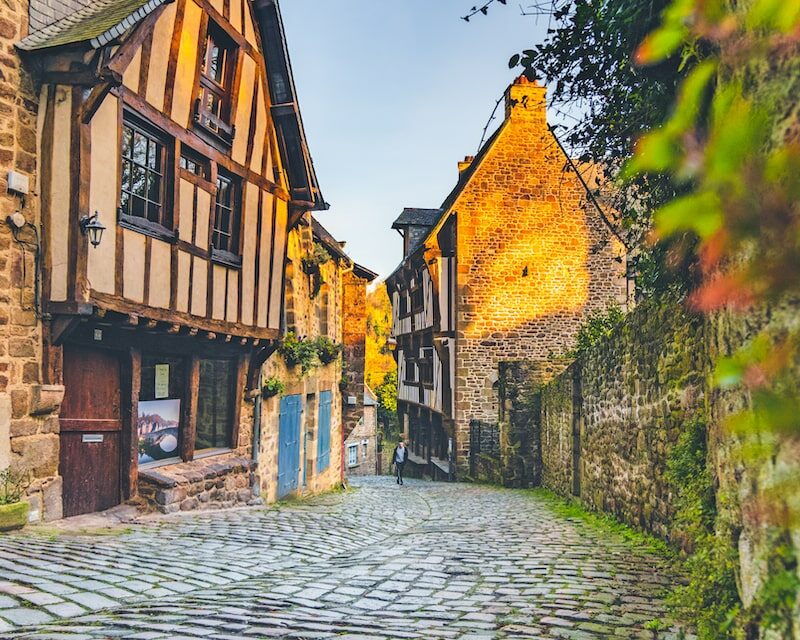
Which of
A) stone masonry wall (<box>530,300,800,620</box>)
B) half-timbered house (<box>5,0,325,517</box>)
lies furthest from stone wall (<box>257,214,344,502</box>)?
stone masonry wall (<box>530,300,800,620</box>)

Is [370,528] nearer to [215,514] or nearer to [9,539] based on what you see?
[215,514]

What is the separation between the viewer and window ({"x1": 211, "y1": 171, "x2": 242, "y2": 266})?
31.9ft

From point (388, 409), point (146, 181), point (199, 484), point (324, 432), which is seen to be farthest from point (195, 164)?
point (388, 409)

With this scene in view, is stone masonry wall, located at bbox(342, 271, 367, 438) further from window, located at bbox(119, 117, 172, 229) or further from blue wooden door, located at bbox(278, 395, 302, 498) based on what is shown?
window, located at bbox(119, 117, 172, 229)

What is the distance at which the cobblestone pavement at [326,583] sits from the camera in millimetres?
3906

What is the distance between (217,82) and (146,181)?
2343 mm

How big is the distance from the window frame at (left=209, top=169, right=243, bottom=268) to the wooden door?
2.22 meters

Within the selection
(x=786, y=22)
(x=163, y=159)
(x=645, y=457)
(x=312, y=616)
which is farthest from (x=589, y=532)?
(x=786, y=22)

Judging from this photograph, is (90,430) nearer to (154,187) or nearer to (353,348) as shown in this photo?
(154,187)

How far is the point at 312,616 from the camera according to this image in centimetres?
425

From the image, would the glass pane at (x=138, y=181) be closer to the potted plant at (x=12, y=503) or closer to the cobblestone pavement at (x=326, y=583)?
the potted plant at (x=12, y=503)

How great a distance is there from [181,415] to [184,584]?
4571mm

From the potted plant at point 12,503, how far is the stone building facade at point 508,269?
13589 mm

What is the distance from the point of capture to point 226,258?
959cm
